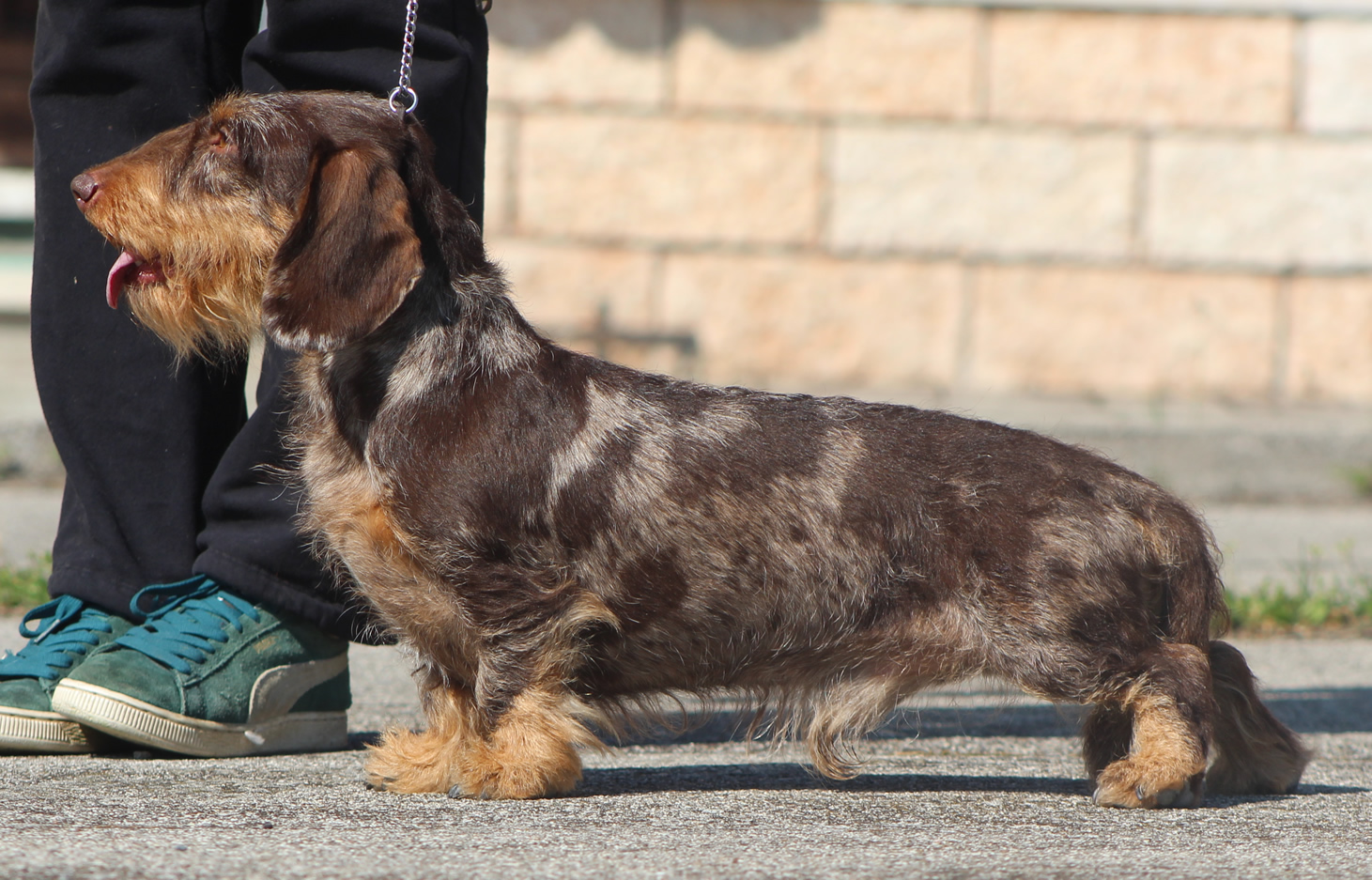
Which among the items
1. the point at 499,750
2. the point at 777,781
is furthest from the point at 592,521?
the point at 777,781

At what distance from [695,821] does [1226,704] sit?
1.15m

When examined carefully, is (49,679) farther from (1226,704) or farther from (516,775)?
(1226,704)

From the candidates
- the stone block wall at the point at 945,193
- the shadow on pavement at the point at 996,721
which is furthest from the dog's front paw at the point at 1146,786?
the stone block wall at the point at 945,193

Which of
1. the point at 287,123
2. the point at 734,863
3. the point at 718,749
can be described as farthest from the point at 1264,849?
the point at 287,123

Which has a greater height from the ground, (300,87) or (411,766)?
(300,87)

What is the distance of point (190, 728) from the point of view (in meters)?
3.10

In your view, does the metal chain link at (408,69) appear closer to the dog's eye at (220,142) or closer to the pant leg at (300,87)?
the pant leg at (300,87)

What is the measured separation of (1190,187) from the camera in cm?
717

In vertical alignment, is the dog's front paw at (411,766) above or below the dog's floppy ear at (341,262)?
below

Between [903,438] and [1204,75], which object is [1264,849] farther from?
[1204,75]

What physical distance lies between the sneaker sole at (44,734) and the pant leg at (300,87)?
412mm

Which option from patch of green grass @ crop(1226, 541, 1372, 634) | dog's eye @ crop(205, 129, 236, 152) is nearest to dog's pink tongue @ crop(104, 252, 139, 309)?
dog's eye @ crop(205, 129, 236, 152)

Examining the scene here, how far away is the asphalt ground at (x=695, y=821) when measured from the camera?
227cm

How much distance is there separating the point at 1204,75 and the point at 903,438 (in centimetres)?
494
